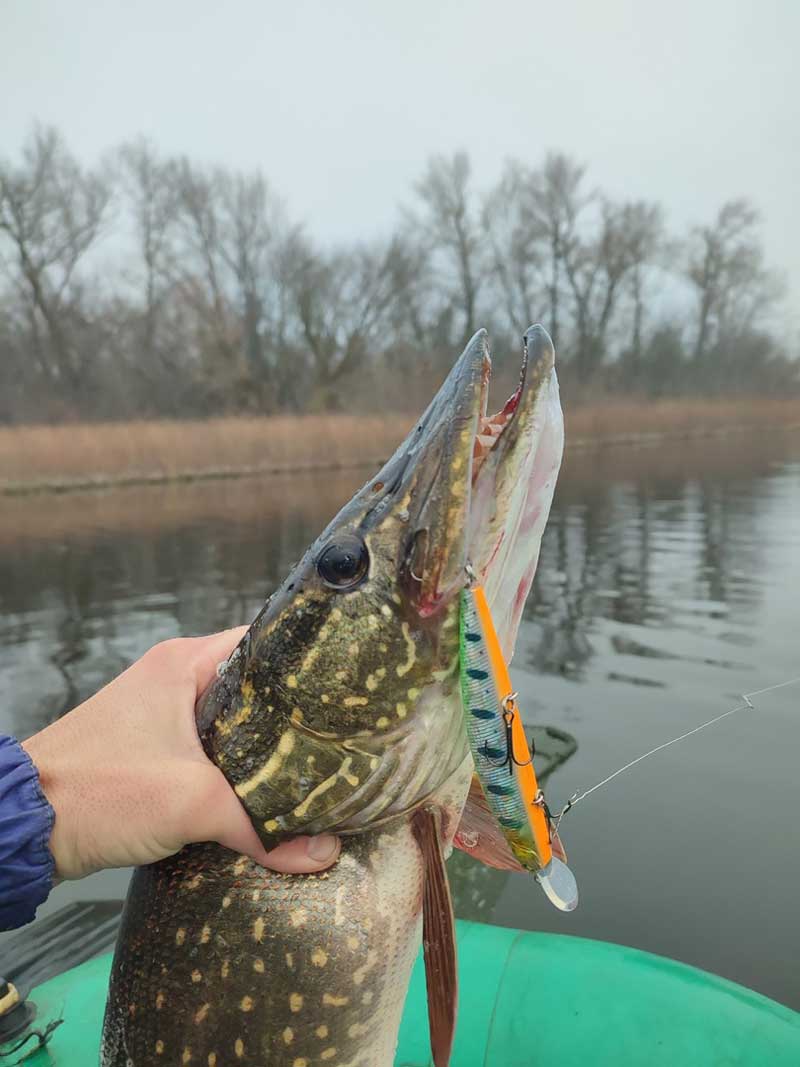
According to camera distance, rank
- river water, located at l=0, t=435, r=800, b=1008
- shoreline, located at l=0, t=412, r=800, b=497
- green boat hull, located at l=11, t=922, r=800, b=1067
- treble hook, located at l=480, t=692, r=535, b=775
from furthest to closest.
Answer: shoreline, located at l=0, t=412, r=800, b=497 → river water, located at l=0, t=435, r=800, b=1008 → green boat hull, located at l=11, t=922, r=800, b=1067 → treble hook, located at l=480, t=692, r=535, b=775

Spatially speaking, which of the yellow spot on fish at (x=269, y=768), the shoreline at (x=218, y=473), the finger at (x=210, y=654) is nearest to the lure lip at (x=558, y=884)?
the yellow spot on fish at (x=269, y=768)

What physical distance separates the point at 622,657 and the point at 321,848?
5161mm

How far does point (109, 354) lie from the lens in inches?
1252

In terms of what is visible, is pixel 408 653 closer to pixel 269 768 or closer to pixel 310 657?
pixel 310 657

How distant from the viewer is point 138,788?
1290 millimetres

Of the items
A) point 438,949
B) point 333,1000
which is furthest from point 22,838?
point 438,949

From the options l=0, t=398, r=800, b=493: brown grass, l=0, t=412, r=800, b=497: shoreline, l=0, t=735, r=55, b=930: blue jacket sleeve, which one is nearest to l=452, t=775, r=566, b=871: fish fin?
l=0, t=735, r=55, b=930: blue jacket sleeve

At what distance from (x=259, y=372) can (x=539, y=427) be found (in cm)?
3422

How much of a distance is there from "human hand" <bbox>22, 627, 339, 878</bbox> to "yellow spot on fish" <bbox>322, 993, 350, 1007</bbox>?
22 centimetres

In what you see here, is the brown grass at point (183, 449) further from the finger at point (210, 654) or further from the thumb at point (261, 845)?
the thumb at point (261, 845)

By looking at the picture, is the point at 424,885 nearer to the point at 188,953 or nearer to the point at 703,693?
the point at 188,953

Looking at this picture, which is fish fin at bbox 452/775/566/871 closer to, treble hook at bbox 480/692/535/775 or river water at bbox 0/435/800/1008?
treble hook at bbox 480/692/535/775

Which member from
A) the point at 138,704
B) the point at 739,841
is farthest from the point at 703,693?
the point at 138,704

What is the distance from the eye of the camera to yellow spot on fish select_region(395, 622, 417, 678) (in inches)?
51.8
